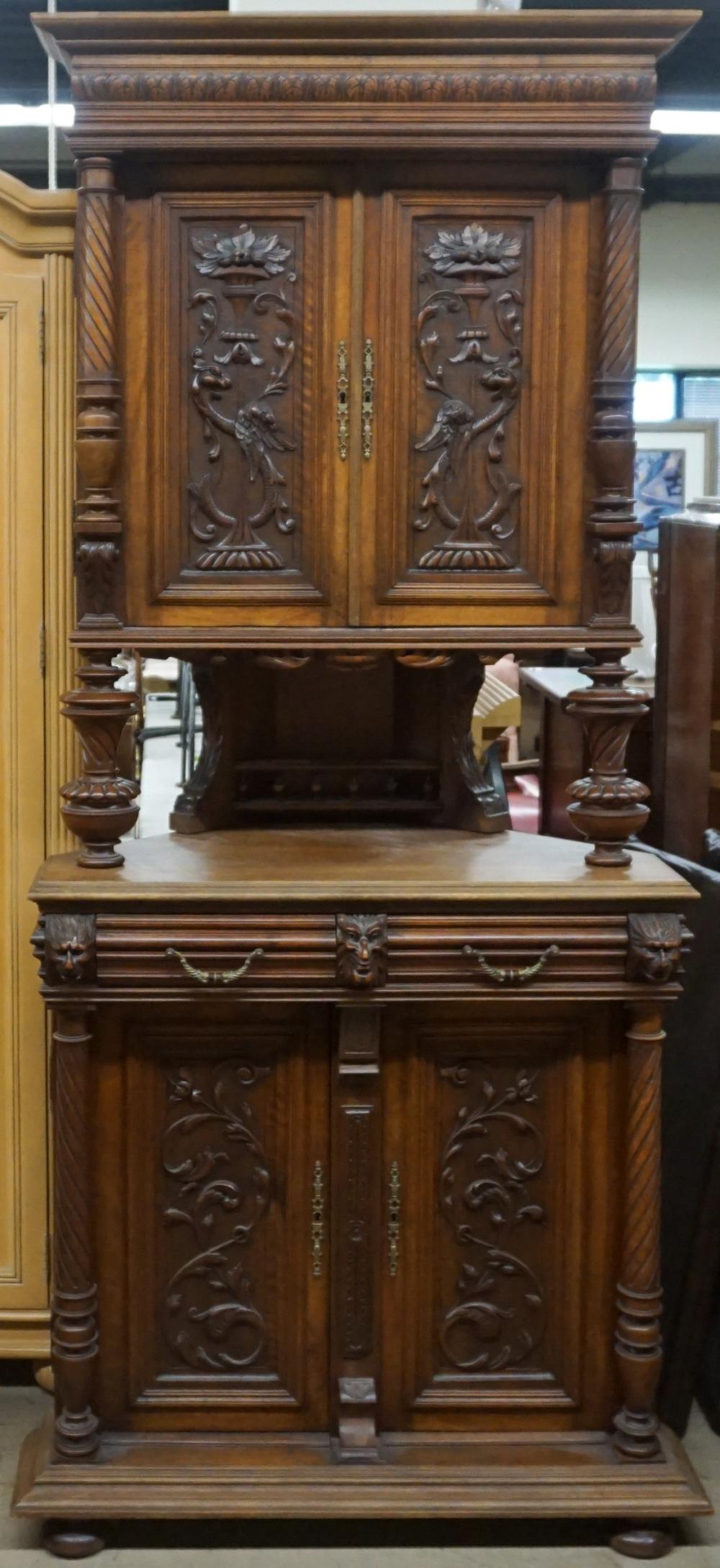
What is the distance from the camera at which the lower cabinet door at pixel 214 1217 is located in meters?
2.68

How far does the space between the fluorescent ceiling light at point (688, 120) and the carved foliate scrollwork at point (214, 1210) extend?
21.0ft

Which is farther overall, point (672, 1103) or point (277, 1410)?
point (672, 1103)

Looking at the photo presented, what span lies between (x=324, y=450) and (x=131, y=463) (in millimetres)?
316

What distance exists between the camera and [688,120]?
25.8 ft

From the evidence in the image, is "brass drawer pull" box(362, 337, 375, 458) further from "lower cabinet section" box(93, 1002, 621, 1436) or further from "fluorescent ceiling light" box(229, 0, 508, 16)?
"lower cabinet section" box(93, 1002, 621, 1436)

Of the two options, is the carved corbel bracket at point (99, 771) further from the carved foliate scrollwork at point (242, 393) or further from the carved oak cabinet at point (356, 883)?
the carved foliate scrollwork at point (242, 393)

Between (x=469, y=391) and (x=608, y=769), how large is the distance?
66 cm

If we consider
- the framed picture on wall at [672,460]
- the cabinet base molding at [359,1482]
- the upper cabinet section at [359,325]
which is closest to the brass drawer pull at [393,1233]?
the cabinet base molding at [359,1482]

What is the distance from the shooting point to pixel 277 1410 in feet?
8.96

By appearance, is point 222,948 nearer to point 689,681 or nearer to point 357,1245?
point 357,1245

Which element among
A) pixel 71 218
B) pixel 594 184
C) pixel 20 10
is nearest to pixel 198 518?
pixel 71 218

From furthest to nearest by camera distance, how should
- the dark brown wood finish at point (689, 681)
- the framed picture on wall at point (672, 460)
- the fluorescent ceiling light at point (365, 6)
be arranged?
1. the framed picture on wall at point (672, 460)
2. the dark brown wood finish at point (689, 681)
3. the fluorescent ceiling light at point (365, 6)

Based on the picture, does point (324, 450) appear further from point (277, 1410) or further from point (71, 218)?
point (277, 1410)

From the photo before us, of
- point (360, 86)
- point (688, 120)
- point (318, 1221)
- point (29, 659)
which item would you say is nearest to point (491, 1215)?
point (318, 1221)
